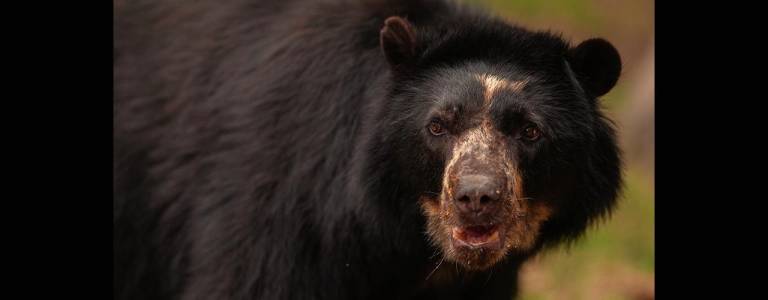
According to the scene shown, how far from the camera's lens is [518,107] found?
555 centimetres

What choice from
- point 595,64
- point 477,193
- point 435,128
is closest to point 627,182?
point 595,64

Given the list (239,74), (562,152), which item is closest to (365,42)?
(239,74)

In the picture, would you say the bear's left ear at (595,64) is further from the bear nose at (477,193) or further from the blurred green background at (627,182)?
the bear nose at (477,193)

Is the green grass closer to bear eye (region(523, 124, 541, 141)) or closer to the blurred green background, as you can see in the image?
the blurred green background

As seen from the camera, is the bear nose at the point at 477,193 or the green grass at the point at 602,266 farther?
the green grass at the point at 602,266

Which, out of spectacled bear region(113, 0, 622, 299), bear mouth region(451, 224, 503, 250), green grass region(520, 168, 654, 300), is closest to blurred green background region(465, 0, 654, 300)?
green grass region(520, 168, 654, 300)

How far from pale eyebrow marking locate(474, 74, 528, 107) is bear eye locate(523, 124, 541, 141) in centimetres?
19

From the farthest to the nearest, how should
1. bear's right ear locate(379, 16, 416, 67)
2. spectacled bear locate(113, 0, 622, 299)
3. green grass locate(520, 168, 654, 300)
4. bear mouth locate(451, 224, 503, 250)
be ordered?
green grass locate(520, 168, 654, 300), bear's right ear locate(379, 16, 416, 67), spectacled bear locate(113, 0, 622, 299), bear mouth locate(451, 224, 503, 250)

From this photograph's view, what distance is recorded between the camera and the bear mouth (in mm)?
5434

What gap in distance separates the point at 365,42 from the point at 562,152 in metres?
1.23

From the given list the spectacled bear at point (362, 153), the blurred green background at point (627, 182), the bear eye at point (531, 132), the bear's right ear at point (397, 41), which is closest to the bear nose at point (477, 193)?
the spectacled bear at point (362, 153)

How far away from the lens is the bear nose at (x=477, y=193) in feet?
17.0
